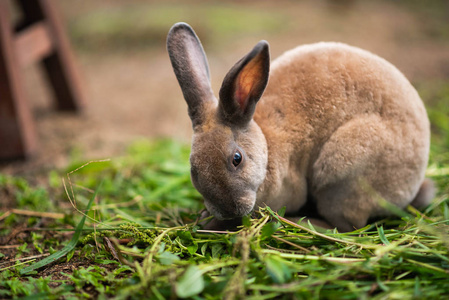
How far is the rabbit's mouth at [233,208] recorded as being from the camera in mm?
2271

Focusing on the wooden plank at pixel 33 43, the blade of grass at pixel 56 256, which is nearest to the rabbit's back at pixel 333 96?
the blade of grass at pixel 56 256

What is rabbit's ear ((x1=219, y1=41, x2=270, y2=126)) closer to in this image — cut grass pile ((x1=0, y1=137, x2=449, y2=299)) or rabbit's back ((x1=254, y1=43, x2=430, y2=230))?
rabbit's back ((x1=254, y1=43, x2=430, y2=230))

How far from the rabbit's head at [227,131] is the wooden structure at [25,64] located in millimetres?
2540

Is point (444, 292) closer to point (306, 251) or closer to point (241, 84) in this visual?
point (306, 251)

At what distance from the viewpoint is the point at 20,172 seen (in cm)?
400

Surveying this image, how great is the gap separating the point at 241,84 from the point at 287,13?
321 inches

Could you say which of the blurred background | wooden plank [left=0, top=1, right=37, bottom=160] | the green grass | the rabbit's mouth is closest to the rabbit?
the rabbit's mouth

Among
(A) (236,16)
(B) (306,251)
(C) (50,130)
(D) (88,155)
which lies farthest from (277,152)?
(A) (236,16)

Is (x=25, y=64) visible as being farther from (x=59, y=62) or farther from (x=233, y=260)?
(x=233, y=260)

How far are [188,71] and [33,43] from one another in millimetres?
3135

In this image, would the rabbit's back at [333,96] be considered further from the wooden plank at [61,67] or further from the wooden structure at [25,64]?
the wooden plank at [61,67]

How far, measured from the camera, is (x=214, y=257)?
89.5 inches

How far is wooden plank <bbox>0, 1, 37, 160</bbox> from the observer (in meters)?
4.04

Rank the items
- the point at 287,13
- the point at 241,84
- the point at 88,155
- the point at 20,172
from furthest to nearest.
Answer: the point at 287,13
the point at 88,155
the point at 20,172
the point at 241,84
